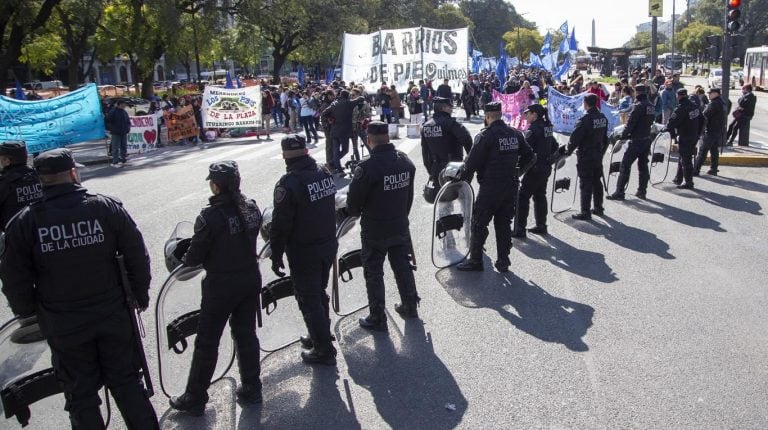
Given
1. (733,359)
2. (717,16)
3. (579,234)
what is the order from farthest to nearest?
(717,16) < (579,234) < (733,359)

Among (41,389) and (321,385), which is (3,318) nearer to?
(41,389)

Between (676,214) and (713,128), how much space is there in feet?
11.0

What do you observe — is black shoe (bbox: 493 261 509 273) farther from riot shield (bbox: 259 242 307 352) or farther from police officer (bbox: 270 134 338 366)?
police officer (bbox: 270 134 338 366)

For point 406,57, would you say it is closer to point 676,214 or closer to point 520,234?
point 676,214

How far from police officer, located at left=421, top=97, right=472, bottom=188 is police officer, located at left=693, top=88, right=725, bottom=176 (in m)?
5.92

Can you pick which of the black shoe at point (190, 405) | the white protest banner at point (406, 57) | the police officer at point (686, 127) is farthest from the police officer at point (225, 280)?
the white protest banner at point (406, 57)

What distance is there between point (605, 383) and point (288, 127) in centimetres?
2080

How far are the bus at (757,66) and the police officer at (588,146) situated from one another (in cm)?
3889

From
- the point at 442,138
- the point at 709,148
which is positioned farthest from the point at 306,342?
the point at 709,148

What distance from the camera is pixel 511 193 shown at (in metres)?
6.80

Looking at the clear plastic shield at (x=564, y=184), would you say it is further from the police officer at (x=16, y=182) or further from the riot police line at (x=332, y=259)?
the police officer at (x=16, y=182)

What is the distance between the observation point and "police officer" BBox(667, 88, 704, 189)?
10.6 metres

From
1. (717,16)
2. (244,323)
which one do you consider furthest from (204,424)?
(717,16)

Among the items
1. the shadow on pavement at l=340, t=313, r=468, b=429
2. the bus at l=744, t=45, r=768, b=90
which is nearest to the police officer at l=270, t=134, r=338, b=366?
the shadow on pavement at l=340, t=313, r=468, b=429
